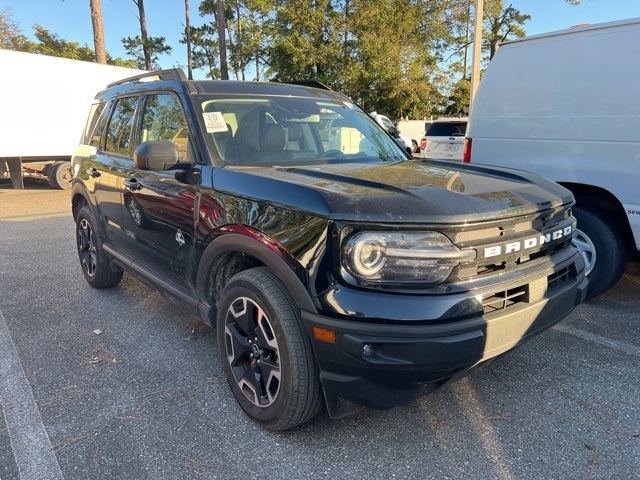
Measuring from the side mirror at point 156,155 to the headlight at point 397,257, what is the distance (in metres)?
1.37

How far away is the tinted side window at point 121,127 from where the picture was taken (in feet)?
12.9

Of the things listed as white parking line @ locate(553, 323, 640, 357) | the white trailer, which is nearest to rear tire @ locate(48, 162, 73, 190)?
the white trailer

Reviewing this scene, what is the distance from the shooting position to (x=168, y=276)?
3.33 meters

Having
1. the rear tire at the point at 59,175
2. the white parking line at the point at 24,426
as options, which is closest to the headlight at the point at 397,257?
the white parking line at the point at 24,426

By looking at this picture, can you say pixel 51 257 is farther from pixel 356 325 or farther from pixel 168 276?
pixel 356 325

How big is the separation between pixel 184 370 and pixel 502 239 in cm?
220

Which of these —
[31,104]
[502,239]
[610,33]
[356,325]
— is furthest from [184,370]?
[31,104]

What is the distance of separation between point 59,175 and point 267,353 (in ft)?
44.9

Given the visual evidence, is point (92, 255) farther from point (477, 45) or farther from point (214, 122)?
point (477, 45)

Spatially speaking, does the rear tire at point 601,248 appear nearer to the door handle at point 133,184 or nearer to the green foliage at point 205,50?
the door handle at point 133,184

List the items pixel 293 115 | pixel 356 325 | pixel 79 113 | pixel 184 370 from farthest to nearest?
pixel 79 113 → pixel 293 115 → pixel 184 370 → pixel 356 325

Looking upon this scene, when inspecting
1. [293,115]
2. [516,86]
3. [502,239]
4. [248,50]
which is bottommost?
[502,239]

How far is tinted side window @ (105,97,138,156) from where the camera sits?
12.9ft

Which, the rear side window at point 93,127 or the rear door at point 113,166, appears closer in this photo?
the rear door at point 113,166
